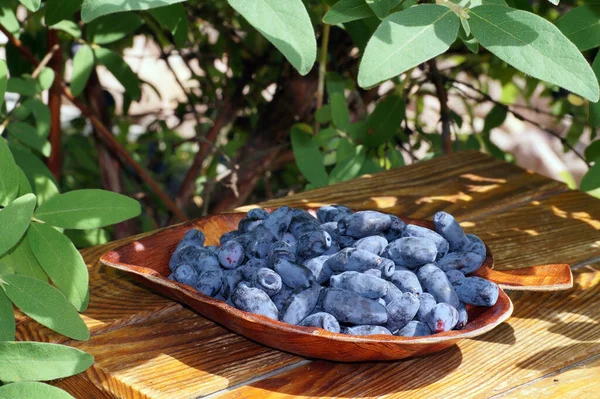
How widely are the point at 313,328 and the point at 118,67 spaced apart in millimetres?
1006

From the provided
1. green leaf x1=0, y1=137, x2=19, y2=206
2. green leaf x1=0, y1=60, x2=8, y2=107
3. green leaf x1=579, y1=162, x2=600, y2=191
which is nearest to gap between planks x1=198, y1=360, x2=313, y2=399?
green leaf x1=0, y1=137, x2=19, y2=206

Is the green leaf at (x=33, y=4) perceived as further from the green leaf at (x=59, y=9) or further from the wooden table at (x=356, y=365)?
the green leaf at (x=59, y=9)

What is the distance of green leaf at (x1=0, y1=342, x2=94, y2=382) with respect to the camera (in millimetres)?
881

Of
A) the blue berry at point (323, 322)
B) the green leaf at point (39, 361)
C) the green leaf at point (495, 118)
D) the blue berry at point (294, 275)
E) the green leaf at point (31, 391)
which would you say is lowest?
the green leaf at point (495, 118)

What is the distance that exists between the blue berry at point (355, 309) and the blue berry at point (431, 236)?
0.15 metres

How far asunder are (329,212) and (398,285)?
0.65ft

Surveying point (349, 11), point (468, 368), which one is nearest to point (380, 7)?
point (349, 11)

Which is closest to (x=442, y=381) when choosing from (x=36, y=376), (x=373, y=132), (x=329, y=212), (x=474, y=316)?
(x=474, y=316)

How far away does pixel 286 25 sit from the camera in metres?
0.79

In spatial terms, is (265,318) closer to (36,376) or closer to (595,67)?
(36,376)

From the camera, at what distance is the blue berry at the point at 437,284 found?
938mm

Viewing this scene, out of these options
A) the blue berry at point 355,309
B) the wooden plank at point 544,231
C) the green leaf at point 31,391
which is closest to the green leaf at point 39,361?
the green leaf at point 31,391

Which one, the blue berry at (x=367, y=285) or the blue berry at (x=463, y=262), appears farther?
the blue berry at (x=463, y=262)

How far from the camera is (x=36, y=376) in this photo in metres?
0.89
